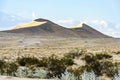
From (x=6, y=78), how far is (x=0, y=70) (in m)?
4.00

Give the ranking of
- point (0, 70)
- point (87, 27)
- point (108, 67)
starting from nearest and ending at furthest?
point (0, 70), point (108, 67), point (87, 27)

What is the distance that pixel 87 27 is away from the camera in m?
133

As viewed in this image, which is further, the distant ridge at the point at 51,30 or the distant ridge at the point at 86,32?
the distant ridge at the point at 86,32

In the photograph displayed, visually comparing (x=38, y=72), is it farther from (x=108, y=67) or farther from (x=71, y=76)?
(x=108, y=67)

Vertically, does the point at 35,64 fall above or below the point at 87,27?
below

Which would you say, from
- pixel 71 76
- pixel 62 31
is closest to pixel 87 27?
pixel 62 31

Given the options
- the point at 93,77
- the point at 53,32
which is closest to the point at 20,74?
the point at 93,77

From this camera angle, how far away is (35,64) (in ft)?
82.9

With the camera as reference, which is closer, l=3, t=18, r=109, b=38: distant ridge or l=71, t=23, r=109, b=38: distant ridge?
l=3, t=18, r=109, b=38: distant ridge

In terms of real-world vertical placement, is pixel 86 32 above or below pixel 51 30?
below

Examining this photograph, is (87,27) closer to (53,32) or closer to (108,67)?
(53,32)

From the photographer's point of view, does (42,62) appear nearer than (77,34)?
Yes

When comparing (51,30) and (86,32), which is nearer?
(51,30)

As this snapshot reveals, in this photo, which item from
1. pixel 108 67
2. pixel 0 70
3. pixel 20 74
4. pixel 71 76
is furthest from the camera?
pixel 108 67
